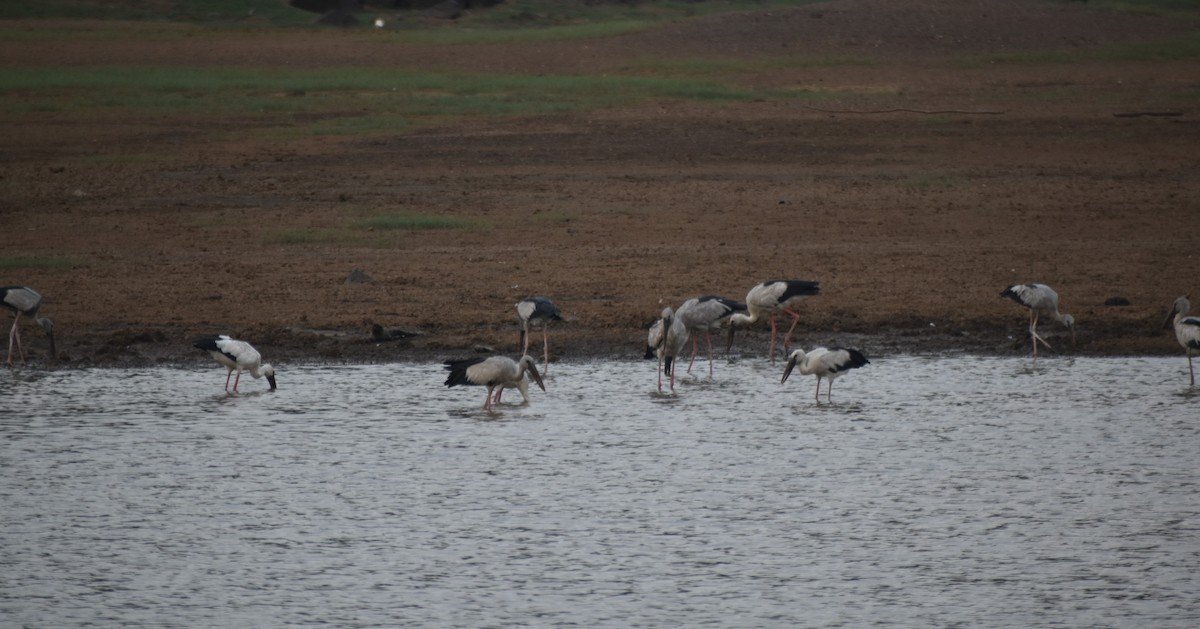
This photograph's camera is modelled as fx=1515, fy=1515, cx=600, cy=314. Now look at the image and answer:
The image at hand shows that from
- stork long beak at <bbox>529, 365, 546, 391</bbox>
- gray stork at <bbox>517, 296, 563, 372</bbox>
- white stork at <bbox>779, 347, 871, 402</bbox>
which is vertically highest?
gray stork at <bbox>517, 296, 563, 372</bbox>

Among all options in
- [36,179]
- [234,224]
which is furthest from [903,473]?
[36,179]

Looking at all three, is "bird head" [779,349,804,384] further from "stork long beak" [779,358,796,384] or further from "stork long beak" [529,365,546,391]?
"stork long beak" [529,365,546,391]

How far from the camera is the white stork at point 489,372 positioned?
11758 mm

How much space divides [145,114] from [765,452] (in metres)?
20.0

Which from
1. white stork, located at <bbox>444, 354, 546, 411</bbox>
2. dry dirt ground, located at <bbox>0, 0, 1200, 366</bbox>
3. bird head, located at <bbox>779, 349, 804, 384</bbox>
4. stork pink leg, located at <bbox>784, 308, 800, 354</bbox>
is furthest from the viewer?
dry dirt ground, located at <bbox>0, 0, 1200, 366</bbox>

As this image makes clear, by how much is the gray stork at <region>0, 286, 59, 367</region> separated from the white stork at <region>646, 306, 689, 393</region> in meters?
5.26

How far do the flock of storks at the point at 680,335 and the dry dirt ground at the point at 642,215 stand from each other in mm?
471

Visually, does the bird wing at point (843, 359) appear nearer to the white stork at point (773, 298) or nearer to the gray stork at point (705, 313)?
the gray stork at point (705, 313)

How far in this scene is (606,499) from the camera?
30.3 ft

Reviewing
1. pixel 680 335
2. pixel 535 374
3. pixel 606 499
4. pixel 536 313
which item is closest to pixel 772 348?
pixel 680 335

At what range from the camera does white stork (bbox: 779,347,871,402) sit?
39.0ft

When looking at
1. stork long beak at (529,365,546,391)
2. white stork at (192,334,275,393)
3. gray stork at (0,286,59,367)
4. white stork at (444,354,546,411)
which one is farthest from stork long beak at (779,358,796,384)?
gray stork at (0,286,59,367)

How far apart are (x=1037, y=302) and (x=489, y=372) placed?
16.5 feet

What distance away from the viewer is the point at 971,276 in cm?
1614
